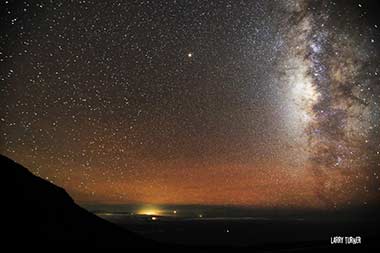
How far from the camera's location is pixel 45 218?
83.4 feet

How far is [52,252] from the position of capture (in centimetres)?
1980

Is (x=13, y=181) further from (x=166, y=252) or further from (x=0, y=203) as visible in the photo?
(x=166, y=252)

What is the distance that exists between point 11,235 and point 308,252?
58.4ft

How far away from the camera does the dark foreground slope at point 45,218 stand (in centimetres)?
2215

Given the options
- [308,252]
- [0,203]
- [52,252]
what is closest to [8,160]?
[0,203]

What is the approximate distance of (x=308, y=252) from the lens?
14422mm

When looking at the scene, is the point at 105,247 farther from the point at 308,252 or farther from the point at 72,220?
the point at 308,252

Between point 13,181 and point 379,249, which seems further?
point 13,181

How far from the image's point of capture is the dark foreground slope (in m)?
22.2

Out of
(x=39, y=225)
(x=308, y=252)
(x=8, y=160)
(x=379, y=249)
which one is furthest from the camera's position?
(x=8, y=160)

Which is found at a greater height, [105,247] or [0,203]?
[0,203]

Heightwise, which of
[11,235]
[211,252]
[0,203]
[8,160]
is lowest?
[211,252]

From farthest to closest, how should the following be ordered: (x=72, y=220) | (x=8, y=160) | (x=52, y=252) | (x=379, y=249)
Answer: (x=8, y=160), (x=72, y=220), (x=52, y=252), (x=379, y=249)

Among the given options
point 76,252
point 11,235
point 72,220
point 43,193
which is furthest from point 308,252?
point 43,193
